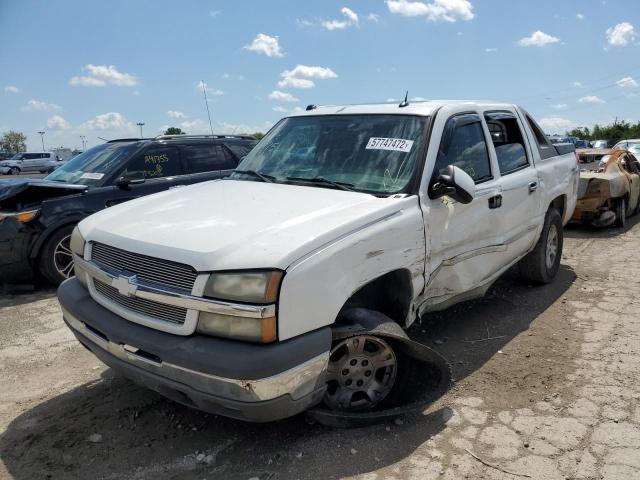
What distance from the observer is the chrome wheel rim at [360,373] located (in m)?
2.77

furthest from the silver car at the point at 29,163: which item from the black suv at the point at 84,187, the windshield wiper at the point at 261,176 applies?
the windshield wiper at the point at 261,176

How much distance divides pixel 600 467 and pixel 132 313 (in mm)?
2514

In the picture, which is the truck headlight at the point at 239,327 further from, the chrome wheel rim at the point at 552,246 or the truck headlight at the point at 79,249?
the chrome wheel rim at the point at 552,246

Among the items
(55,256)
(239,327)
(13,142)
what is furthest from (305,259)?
(13,142)

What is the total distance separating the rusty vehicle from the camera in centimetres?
847

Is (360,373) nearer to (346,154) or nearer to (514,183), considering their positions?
(346,154)

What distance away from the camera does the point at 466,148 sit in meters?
3.78

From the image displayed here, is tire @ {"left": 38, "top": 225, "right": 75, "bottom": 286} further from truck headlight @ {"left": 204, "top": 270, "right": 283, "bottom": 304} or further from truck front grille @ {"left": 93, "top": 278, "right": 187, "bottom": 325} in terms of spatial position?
truck headlight @ {"left": 204, "top": 270, "right": 283, "bottom": 304}

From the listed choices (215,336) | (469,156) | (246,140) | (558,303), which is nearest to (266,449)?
(215,336)

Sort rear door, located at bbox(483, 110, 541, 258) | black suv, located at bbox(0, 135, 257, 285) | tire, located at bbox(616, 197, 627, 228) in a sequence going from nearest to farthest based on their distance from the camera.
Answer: rear door, located at bbox(483, 110, 541, 258) → black suv, located at bbox(0, 135, 257, 285) → tire, located at bbox(616, 197, 627, 228)

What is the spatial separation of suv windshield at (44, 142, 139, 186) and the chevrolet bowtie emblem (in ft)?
13.1

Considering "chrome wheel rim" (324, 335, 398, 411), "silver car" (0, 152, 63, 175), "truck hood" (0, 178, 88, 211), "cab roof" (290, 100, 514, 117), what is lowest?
"chrome wheel rim" (324, 335, 398, 411)

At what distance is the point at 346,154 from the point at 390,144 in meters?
0.31

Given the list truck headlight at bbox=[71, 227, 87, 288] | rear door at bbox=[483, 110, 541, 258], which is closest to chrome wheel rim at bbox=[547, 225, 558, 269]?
rear door at bbox=[483, 110, 541, 258]
